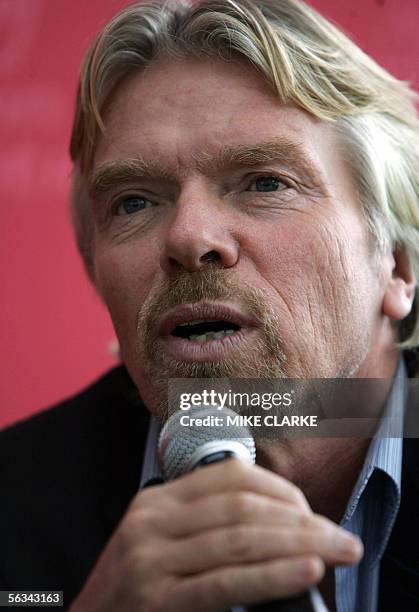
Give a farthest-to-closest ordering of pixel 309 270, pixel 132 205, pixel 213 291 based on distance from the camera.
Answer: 1. pixel 132 205
2. pixel 309 270
3. pixel 213 291

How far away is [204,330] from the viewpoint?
1.43m

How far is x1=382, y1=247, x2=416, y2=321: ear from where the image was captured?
5.42ft

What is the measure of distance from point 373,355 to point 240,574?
88 centimetres

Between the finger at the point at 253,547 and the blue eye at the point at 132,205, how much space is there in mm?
847

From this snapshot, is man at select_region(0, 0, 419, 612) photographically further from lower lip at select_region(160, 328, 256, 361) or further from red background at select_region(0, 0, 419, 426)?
red background at select_region(0, 0, 419, 426)

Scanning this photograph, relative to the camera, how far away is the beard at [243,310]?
137 centimetres

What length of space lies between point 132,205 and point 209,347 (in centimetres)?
39

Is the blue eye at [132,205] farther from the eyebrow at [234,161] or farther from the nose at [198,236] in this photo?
the nose at [198,236]

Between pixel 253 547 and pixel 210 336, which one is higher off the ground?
pixel 210 336

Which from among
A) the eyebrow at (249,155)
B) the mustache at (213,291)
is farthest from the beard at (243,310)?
the eyebrow at (249,155)

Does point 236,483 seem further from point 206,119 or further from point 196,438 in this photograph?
point 206,119

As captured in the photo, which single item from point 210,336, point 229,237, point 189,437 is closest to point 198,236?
point 229,237

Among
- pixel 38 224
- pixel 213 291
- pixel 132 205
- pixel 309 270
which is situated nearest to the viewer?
pixel 213 291

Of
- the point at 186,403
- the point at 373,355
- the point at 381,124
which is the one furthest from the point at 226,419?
the point at 381,124
